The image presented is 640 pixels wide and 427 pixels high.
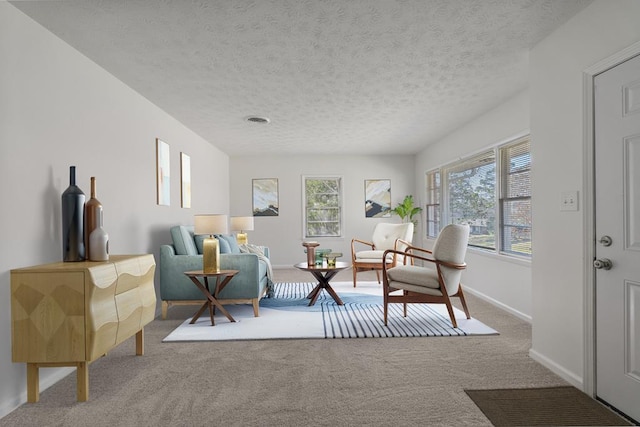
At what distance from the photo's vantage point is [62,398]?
7.87 ft

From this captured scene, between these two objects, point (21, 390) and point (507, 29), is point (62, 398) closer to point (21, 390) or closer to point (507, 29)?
point (21, 390)

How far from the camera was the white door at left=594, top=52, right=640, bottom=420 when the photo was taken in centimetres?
206

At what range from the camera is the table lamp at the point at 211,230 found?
3986 mm

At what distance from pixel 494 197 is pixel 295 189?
4.40m

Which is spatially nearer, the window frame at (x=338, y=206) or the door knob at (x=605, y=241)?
the door knob at (x=605, y=241)

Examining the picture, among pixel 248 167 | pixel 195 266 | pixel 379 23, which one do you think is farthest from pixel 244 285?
pixel 248 167

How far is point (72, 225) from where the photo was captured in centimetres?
261

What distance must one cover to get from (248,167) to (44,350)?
20.9 feet

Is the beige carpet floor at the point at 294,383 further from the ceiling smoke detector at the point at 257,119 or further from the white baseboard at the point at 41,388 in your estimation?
the ceiling smoke detector at the point at 257,119

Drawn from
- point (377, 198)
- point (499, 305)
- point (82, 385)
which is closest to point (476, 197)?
point (499, 305)

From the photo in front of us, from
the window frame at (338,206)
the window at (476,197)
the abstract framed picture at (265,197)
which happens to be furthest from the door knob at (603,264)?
the abstract framed picture at (265,197)

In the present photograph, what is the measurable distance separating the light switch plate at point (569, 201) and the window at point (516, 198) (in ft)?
5.49

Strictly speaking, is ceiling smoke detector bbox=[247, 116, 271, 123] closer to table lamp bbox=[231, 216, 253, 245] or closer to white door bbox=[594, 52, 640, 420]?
table lamp bbox=[231, 216, 253, 245]

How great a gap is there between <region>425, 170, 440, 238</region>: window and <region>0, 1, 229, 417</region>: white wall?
16.2 feet
